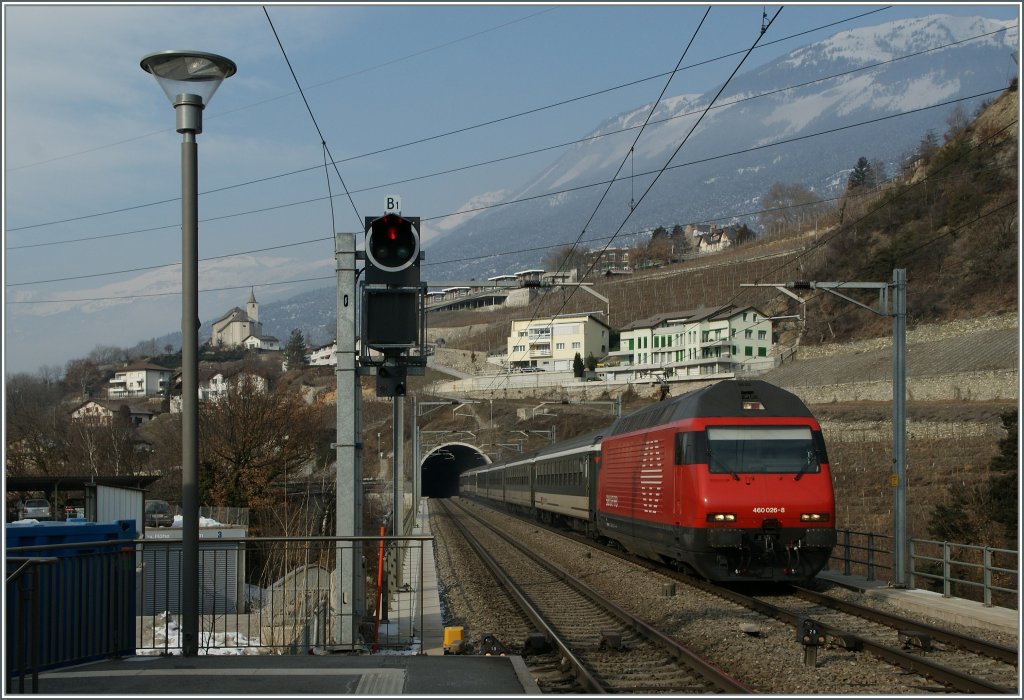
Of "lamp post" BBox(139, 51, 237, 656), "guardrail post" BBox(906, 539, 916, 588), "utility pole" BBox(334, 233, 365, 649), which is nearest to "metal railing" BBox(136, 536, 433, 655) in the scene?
"utility pole" BBox(334, 233, 365, 649)

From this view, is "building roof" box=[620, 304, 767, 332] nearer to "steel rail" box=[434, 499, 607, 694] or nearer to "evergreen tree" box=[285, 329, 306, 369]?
"steel rail" box=[434, 499, 607, 694]

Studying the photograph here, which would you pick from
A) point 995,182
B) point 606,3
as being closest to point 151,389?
point 995,182

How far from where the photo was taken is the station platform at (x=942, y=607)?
545 inches

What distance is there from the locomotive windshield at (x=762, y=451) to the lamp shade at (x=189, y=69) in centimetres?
1085

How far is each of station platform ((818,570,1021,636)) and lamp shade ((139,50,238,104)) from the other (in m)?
10.8

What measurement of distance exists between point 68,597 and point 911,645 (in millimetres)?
9238

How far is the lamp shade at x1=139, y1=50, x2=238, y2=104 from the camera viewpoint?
9.30 meters

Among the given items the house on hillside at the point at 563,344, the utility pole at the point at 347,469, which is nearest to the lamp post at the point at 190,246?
the utility pole at the point at 347,469

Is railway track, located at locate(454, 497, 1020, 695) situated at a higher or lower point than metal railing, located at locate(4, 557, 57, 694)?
lower

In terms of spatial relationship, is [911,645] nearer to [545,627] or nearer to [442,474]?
[545,627]

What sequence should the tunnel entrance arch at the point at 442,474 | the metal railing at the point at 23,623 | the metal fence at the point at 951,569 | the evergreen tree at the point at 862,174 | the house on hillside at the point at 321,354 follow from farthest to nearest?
the evergreen tree at the point at 862,174, the house on hillside at the point at 321,354, the tunnel entrance arch at the point at 442,474, the metal fence at the point at 951,569, the metal railing at the point at 23,623

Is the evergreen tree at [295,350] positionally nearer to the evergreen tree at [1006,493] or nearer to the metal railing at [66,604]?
the evergreen tree at [1006,493]

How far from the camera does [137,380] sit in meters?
153

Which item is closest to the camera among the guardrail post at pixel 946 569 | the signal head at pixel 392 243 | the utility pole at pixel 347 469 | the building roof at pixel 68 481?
the signal head at pixel 392 243
